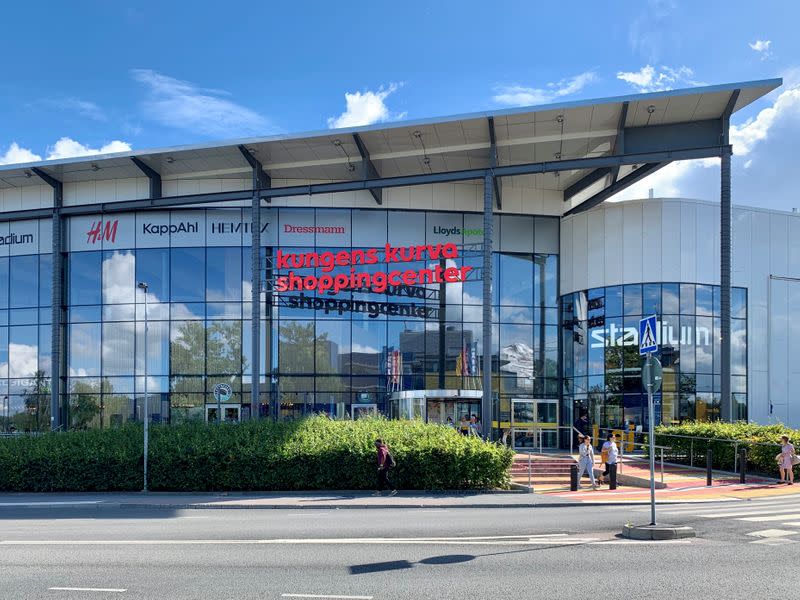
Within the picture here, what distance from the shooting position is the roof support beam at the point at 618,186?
31755 millimetres

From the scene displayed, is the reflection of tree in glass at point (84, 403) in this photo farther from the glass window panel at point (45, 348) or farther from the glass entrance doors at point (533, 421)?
the glass entrance doors at point (533, 421)

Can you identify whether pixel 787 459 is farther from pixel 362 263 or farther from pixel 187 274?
pixel 187 274

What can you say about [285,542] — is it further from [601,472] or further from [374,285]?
[374,285]

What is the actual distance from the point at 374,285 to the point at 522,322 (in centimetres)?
691

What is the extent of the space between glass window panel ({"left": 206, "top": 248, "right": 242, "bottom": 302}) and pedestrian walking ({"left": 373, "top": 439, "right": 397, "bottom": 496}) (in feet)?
52.4

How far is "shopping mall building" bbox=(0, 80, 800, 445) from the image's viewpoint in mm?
32562

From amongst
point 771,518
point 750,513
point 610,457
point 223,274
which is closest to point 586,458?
point 610,457

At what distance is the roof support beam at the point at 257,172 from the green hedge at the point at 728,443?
60.2 ft

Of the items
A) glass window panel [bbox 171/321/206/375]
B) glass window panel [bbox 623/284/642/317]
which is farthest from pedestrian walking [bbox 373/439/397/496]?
glass window panel [bbox 171/321/206/375]

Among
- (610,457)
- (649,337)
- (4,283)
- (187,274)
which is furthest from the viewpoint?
(4,283)

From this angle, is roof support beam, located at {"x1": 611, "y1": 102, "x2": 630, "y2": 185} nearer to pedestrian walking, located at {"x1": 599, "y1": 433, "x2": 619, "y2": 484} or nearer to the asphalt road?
pedestrian walking, located at {"x1": 599, "y1": 433, "x2": 619, "y2": 484}

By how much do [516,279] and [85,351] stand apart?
19.5 meters

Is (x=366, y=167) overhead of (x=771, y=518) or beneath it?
overhead

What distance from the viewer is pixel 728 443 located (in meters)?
24.5
